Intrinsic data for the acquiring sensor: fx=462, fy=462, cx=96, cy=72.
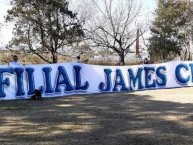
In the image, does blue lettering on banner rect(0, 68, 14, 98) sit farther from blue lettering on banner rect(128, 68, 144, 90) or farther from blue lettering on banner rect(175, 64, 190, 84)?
blue lettering on banner rect(175, 64, 190, 84)

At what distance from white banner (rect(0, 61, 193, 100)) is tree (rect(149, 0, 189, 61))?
85.6ft

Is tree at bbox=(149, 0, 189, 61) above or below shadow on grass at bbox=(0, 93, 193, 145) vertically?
above

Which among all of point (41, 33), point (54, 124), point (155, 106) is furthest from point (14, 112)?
point (41, 33)

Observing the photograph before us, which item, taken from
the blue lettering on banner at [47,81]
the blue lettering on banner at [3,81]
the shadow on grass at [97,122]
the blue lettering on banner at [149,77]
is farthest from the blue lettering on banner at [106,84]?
the blue lettering on banner at [3,81]

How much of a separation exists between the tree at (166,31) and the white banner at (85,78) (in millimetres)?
26101

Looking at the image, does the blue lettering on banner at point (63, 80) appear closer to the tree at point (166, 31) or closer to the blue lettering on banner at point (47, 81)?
the blue lettering on banner at point (47, 81)

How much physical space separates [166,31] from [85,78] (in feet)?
98.8

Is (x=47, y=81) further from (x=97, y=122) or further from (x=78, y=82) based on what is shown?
(x=97, y=122)

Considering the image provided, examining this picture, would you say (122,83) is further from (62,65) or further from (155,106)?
(155,106)

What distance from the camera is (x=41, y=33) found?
3478 cm

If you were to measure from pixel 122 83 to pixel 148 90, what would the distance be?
1.14 metres

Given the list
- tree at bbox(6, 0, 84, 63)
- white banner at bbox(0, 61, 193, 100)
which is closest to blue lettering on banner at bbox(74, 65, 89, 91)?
white banner at bbox(0, 61, 193, 100)

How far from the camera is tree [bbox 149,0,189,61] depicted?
46.3 meters

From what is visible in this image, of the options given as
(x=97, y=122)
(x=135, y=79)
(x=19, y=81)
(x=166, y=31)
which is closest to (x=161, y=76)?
(x=135, y=79)
